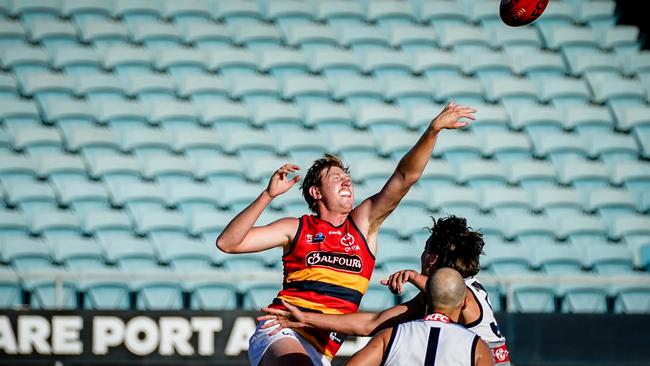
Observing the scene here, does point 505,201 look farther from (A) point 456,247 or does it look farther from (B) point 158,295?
(A) point 456,247

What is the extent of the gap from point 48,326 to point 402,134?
4.95m

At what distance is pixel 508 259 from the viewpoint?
11.6 meters

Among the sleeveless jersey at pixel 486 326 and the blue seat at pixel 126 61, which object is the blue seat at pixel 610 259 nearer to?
the blue seat at pixel 126 61

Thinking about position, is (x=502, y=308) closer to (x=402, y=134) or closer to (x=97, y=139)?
(x=402, y=134)

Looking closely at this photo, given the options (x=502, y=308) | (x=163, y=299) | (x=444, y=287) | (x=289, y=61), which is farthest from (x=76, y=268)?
(x=444, y=287)

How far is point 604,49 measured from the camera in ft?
44.9

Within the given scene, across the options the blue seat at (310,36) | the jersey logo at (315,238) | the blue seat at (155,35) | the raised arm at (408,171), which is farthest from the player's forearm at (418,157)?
the blue seat at (155,35)

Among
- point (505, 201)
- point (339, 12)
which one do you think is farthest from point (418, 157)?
point (339, 12)

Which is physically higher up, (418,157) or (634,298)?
(634,298)

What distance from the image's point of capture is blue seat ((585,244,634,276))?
38.4ft

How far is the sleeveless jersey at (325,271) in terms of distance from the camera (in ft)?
19.2

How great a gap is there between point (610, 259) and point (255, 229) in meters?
7.05

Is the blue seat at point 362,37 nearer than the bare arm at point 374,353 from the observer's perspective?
No

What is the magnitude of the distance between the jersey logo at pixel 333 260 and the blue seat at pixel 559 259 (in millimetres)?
6173
